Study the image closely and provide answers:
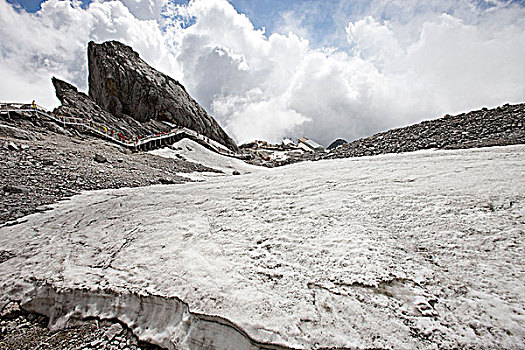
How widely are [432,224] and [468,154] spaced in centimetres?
403

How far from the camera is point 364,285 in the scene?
276 centimetres

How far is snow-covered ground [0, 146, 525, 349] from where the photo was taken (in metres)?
2.33

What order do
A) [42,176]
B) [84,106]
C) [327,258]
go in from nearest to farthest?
1. [327,258]
2. [42,176]
3. [84,106]

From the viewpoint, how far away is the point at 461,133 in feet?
29.3

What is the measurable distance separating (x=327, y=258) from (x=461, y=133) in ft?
30.1

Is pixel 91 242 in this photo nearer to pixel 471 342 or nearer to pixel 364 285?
pixel 364 285

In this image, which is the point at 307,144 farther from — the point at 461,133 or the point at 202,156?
the point at 461,133

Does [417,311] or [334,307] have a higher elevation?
[417,311]

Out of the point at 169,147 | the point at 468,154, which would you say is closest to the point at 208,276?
the point at 468,154

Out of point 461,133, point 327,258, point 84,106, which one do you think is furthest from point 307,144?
point 327,258

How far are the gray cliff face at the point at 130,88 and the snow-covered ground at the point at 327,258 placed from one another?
52.8 meters

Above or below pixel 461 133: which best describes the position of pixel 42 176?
below

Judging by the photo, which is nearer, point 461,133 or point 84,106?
point 461,133

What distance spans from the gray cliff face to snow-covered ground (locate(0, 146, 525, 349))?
173 feet
